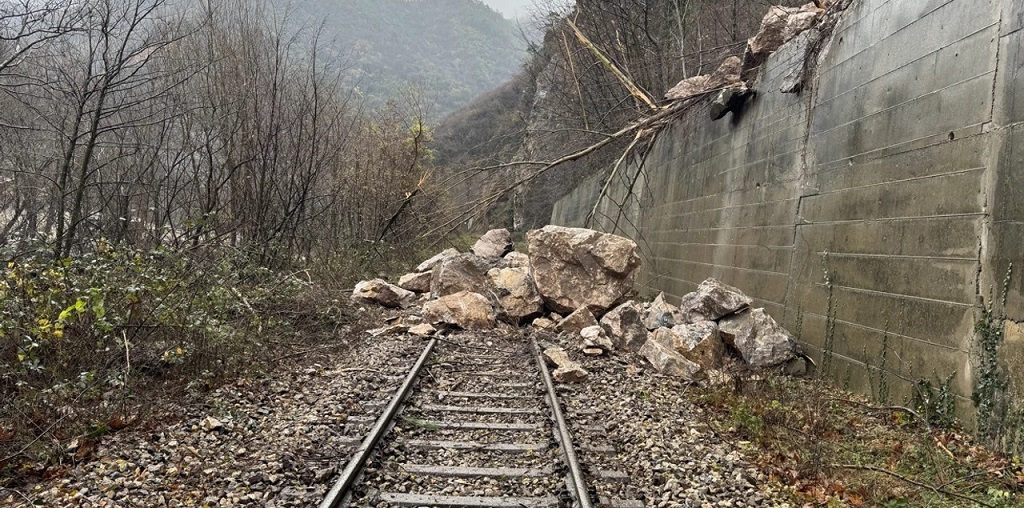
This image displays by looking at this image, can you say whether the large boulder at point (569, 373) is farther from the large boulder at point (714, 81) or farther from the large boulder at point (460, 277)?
the large boulder at point (714, 81)

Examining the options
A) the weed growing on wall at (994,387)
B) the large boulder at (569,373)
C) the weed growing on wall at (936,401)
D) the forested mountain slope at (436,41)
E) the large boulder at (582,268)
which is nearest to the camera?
the weed growing on wall at (994,387)

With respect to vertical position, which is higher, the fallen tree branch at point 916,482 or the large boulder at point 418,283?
the large boulder at point 418,283

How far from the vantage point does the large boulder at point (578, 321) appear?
9242 millimetres

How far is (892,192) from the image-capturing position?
17.5 ft

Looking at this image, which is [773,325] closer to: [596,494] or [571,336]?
[571,336]

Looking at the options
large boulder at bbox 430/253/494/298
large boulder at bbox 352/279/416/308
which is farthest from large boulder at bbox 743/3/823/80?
large boulder at bbox 352/279/416/308

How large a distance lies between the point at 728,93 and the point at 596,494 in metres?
7.16

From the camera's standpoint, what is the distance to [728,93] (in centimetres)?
901

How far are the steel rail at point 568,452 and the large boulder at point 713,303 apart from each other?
93.5 inches

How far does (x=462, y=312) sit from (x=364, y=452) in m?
5.43

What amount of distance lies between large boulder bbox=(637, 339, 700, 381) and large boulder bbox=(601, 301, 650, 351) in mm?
655

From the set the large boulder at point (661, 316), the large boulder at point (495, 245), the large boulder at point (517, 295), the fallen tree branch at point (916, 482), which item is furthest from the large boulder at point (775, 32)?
the large boulder at point (495, 245)

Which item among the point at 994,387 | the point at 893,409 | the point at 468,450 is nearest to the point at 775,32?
the point at 893,409

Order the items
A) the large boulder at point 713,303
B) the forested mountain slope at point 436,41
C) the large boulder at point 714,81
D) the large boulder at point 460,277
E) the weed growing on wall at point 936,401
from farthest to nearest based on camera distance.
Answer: the forested mountain slope at point 436,41
the large boulder at point 460,277
the large boulder at point 714,81
the large boulder at point 713,303
the weed growing on wall at point 936,401
